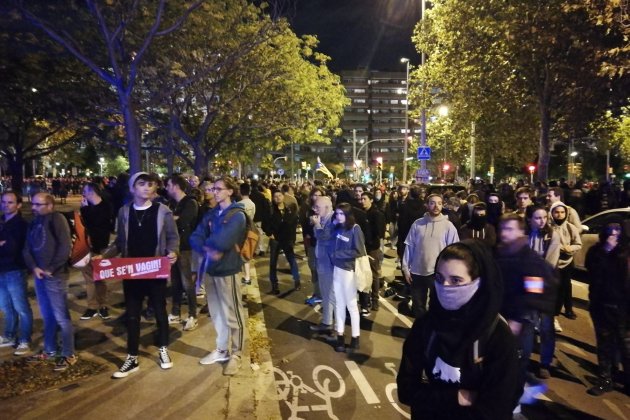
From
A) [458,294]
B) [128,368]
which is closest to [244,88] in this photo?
[128,368]

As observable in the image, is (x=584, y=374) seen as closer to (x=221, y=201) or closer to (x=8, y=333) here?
(x=221, y=201)

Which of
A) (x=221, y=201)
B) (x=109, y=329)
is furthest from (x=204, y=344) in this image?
(x=221, y=201)

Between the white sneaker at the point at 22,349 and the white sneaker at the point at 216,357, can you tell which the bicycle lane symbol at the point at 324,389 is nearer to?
the white sneaker at the point at 216,357

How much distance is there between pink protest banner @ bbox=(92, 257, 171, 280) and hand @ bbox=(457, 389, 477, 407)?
11.2ft

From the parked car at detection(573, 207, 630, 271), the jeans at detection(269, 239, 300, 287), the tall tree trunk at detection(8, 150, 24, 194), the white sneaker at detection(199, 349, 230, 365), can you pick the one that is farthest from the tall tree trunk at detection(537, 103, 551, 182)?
the tall tree trunk at detection(8, 150, 24, 194)

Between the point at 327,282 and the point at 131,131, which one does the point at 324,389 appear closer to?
the point at 327,282

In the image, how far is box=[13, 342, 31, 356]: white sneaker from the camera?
17.5 ft

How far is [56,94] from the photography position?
16438 mm

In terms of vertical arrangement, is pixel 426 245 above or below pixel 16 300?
above

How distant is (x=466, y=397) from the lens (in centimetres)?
201

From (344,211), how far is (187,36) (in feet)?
41.3

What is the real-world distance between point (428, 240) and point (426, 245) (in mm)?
67

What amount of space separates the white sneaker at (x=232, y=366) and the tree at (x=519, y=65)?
478 inches

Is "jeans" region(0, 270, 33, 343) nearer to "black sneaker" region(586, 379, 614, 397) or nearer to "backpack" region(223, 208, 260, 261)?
"backpack" region(223, 208, 260, 261)
